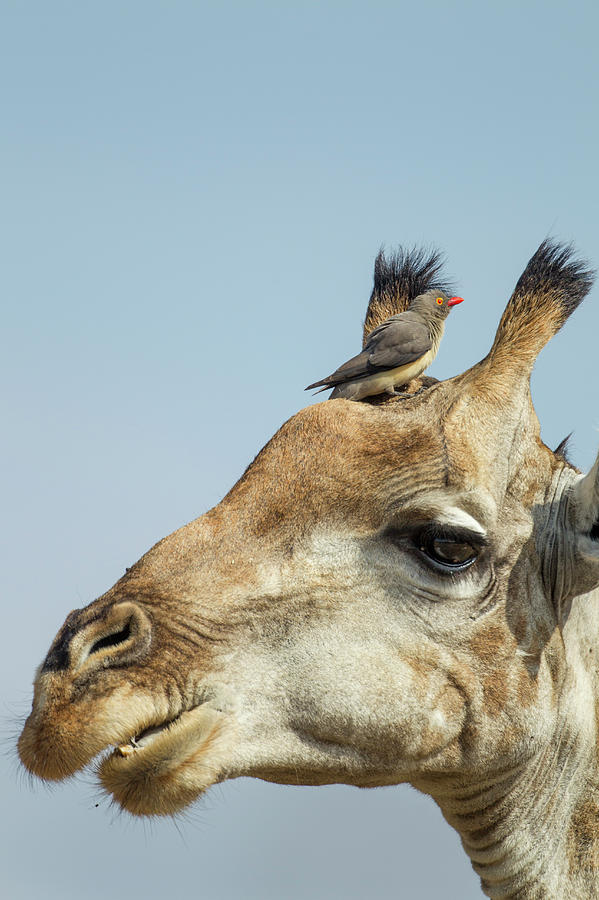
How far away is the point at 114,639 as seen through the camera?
4891mm

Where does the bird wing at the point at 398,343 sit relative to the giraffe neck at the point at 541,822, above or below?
above

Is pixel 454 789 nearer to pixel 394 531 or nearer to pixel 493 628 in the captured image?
pixel 493 628

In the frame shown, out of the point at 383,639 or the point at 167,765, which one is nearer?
the point at 167,765

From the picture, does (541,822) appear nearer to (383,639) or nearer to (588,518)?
(383,639)

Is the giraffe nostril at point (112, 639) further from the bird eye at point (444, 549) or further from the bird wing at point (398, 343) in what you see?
the bird wing at point (398, 343)

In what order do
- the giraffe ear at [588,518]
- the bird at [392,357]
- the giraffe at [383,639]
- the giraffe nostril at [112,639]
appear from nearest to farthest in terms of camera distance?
the giraffe nostril at [112,639] < the giraffe at [383,639] < the giraffe ear at [588,518] < the bird at [392,357]

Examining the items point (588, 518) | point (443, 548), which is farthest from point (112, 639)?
point (588, 518)

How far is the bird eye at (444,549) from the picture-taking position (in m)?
5.59

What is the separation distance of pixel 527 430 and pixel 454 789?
2.17 metres

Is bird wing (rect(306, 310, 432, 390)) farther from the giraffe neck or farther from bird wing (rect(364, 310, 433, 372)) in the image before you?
the giraffe neck

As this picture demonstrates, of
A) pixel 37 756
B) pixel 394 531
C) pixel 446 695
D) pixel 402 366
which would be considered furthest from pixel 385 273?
pixel 37 756

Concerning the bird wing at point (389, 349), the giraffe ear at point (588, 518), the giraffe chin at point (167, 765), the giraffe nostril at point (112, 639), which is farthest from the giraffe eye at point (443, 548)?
the bird wing at point (389, 349)

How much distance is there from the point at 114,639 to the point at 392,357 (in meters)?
3.14

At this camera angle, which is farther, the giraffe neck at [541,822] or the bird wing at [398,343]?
the bird wing at [398,343]
